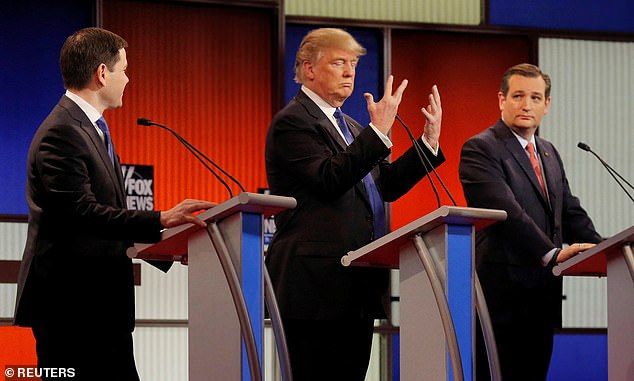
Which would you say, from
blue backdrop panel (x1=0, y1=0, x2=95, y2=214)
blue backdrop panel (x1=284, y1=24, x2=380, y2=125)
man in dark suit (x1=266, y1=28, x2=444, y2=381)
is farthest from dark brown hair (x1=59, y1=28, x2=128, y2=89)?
blue backdrop panel (x1=284, y1=24, x2=380, y2=125)

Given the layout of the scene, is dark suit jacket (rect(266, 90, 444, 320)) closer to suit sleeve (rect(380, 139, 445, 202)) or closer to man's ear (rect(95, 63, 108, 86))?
suit sleeve (rect(380, 139, 445, 202))

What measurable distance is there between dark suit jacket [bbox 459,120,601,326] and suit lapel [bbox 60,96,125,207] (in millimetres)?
1630

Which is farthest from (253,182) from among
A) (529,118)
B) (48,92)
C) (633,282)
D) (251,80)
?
(633,282)

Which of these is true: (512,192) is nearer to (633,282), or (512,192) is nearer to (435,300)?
(633,282)

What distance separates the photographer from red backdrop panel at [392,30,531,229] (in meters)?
6.57

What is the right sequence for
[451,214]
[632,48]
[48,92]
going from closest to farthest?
[451,214] < [48,92] < [632,48]

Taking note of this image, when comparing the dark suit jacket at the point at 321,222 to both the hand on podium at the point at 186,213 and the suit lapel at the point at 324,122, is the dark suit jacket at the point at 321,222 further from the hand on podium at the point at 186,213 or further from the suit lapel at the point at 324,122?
the hand on podium at the point at 186,213

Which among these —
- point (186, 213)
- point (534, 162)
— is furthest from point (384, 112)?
point (534, 162)

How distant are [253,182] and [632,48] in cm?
253

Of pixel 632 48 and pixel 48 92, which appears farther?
pixel 632 48

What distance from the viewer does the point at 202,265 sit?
123 inches

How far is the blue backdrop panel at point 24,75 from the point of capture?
19.1 feet

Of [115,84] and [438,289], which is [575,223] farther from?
[115,84]

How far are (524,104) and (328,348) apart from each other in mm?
1529
